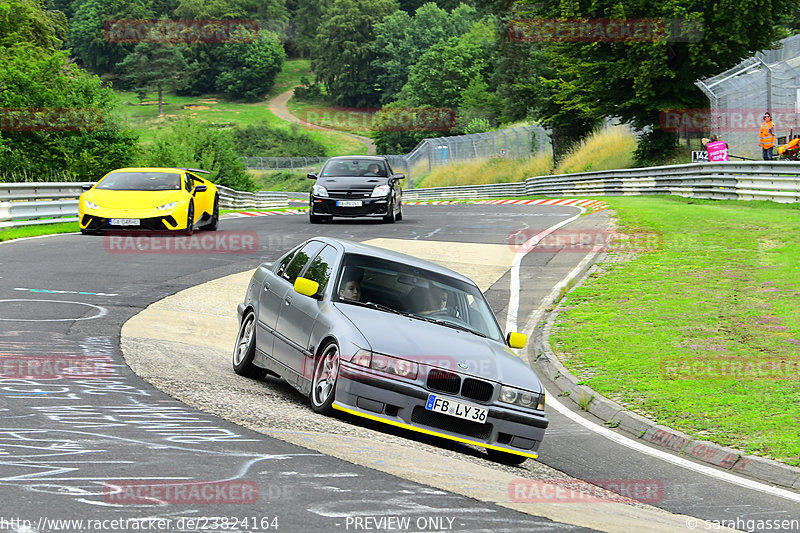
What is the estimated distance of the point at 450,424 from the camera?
7348mm

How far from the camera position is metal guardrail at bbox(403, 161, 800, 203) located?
90.1 ft

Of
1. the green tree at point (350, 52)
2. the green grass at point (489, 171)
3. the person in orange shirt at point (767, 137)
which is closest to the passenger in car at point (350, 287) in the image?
the person in orange shirt at point (767, 137)

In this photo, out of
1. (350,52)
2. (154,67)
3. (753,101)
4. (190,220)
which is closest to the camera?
(190,220)

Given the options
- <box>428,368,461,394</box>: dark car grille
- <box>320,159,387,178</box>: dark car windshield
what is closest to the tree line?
<box>320,159,387,178</box>: dark car windshield

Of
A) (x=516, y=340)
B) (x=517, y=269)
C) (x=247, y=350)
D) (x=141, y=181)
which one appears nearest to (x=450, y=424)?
(x=516, y=340)

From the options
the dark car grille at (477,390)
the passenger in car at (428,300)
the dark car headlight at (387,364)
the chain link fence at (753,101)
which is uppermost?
the chain link fence at (753,101)

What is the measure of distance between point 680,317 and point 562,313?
1.84 m

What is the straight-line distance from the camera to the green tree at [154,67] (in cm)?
15438

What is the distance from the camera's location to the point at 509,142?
61.6 m

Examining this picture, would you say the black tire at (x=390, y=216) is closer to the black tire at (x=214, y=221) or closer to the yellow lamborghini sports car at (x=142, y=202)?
the black tire at (x=214, y=221)

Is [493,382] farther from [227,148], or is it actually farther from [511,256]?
[227,148]

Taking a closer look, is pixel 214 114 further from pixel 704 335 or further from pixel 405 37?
pixel 704 335

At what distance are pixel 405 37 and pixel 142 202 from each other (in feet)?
439

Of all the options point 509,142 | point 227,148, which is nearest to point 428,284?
point 227,148
